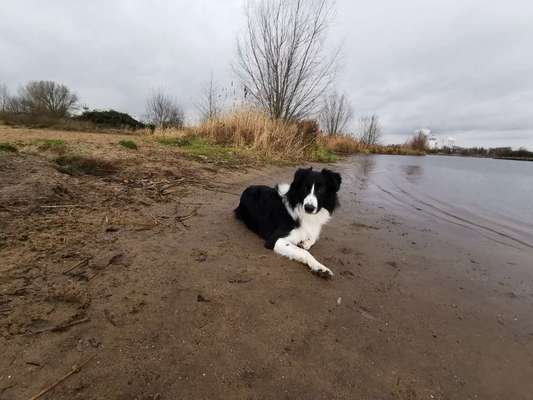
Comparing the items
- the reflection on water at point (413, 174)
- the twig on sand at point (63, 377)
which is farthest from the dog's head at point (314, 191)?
the reflection on water at point (413, 174)

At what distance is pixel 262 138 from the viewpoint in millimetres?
11086

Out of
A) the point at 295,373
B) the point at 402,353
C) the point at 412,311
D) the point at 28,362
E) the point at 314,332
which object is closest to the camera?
the point at 28,362

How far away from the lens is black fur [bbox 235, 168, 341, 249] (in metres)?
3.41

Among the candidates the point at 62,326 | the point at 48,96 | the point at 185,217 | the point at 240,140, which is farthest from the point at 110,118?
the point at 62,326

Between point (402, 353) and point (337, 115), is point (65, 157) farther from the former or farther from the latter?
point (337, 115)

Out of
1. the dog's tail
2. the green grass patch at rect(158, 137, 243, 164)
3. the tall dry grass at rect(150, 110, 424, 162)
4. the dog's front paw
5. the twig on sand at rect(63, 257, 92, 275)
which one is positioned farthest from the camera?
the tall dry grass at rect(150, 110, 424, 162)

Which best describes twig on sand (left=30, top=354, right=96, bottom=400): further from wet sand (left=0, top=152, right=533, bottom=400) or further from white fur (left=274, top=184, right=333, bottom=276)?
white fur (left=274, top=184, right=333, bottom=276)

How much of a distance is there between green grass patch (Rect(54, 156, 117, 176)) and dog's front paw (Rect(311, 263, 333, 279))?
14.2 feet

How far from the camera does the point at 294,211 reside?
3484mm

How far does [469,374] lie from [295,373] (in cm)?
100

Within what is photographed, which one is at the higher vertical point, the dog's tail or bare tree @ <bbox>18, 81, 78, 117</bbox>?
bare tree @ <bbox>18, 81, 78, 117</bbox>

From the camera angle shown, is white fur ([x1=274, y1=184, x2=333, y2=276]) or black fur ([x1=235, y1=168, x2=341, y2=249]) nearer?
white fur ([x1=274, y1=184, x2=333, y2=276])

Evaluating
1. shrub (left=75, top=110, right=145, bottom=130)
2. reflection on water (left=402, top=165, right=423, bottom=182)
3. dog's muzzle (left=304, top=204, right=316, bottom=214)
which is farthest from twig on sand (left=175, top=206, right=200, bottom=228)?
shrub (left=75, top=110, right=145, bottom=130)

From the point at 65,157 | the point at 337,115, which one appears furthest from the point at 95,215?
the point at 337,115
